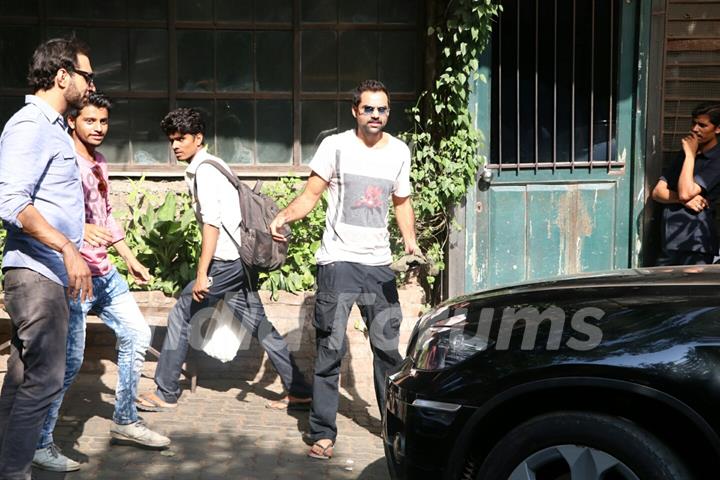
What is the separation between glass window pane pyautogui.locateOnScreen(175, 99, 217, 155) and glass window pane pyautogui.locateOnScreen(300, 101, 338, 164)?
732mm

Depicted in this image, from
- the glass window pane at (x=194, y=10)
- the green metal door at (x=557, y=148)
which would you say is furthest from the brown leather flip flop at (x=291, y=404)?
the glass window pane at (x=194, y=10)

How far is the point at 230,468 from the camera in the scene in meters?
5.27

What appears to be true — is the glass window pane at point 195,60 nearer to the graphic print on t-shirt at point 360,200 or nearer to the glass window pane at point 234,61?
the glass window pane at point 234,61

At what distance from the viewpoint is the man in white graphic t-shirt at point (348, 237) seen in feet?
17.9

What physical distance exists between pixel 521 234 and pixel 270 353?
2.45m

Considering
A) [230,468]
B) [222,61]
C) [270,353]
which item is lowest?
[230,468]

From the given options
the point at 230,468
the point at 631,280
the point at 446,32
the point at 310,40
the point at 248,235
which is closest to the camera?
the point at 631,280

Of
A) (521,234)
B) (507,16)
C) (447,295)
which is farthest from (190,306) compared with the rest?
(507,16)

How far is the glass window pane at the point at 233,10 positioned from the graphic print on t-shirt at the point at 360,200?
306 centimetres

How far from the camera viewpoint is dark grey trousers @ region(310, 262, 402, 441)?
17.9ft

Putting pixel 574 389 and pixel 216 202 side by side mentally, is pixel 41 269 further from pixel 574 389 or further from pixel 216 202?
pixel 574 389

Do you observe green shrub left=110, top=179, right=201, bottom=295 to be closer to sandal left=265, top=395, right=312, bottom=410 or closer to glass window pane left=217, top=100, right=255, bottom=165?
glass window pane left=217, top=100, right=255, bottom=165

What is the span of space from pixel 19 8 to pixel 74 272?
477cm

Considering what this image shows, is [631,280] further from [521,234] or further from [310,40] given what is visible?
[310,40]
